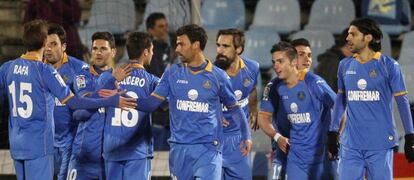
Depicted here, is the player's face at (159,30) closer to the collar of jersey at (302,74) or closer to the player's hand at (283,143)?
the collar of jersey at (302,74)

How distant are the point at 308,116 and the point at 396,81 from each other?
42.1 inches

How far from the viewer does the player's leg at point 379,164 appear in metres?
7.62

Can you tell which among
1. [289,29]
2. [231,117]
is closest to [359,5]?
[289,29]

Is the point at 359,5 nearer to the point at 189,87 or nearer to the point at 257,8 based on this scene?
the point at 257,8

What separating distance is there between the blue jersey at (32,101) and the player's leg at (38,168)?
0.13 feet

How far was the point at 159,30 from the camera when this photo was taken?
11312mm

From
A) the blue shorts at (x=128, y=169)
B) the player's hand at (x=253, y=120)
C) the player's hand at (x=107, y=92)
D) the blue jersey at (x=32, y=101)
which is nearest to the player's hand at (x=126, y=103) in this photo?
the player's hand at (x=107, y=92)

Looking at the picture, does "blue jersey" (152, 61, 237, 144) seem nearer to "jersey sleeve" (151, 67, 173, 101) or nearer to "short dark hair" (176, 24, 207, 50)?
"jersey sleeve" (151, 67, 173, 101)

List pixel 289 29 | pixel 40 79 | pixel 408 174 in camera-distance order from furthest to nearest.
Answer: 1. pixel 289 29
2. pixel 408 174
3. pixel 40 79

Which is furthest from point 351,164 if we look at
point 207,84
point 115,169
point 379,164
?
point 115,169

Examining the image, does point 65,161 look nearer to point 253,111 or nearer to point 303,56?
point 253,111

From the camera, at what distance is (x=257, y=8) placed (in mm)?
13141

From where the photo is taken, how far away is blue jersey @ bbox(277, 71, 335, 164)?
8461 mm

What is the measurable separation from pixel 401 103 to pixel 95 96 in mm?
2489
